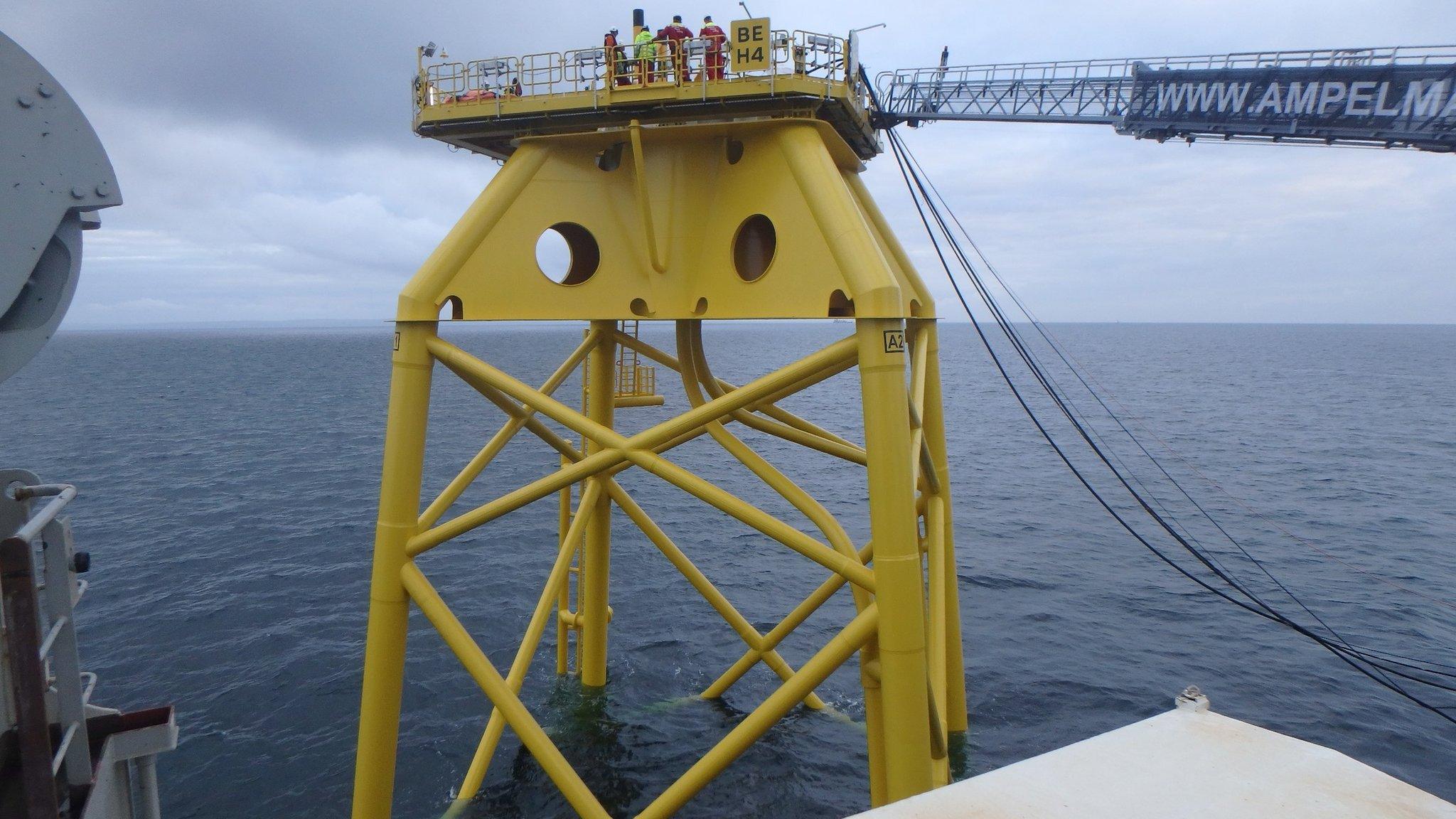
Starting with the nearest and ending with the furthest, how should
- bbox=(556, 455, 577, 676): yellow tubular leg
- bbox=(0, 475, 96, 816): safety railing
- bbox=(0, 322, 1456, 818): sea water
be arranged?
bbox=(0, 475, 96, 816): safety railing
bbox=(0, 322, 1456, 818): sea water
bbox=(556, 455, 577, 676): yellow tubular leg

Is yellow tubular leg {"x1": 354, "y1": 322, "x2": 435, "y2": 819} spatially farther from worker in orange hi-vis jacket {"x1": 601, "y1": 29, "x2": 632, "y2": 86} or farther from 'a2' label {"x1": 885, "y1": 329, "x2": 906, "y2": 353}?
'a2' label {"x1": 885, "y1": 329, "x2": 906, "y2": 353}

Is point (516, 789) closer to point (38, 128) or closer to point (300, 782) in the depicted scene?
point (300, 782)

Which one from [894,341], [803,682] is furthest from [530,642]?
[894,341]

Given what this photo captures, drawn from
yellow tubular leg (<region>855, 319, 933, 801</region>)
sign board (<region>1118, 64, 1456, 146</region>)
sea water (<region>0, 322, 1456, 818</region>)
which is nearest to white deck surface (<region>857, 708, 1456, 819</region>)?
yellow tubular leg (<region>855, 319, 933, 801</region>)

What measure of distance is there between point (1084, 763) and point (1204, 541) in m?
28.0

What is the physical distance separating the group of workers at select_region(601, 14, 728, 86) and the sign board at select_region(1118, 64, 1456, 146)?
307 inches

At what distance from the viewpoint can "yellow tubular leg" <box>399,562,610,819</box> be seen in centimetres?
1006

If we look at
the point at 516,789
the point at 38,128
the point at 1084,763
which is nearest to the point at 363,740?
the point at 516,789

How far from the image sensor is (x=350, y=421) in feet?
191

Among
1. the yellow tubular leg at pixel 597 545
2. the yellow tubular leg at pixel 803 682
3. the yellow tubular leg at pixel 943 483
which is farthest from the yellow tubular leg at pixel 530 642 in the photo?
the yellow tubular leg at pixel 943 483

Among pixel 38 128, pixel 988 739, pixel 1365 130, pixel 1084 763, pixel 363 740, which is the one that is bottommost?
pixel 988 739

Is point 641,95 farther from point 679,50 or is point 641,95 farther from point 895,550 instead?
point 895,550

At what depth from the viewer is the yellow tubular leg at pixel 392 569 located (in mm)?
10289

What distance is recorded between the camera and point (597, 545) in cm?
1552
